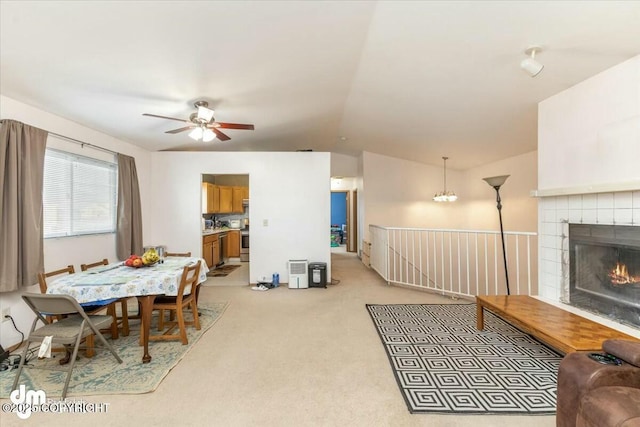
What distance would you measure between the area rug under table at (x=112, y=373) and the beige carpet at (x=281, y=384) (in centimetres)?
10

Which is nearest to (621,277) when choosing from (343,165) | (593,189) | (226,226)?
(593,189)

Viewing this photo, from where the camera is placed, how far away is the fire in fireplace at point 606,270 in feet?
7.66

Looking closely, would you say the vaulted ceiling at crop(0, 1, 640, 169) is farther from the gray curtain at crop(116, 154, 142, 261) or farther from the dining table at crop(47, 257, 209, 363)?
the dining table at crop(47, 257, 209, 363)

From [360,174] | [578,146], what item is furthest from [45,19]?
[360,174]

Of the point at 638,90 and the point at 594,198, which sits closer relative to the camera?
the point at 638,90

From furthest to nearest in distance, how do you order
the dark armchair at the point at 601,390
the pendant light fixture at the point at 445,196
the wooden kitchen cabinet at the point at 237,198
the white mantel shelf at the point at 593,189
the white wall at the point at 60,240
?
the wooden kitchen cabinet at the point at 237,198
the pendant light fixture at the point at 445,196
the white wall at the point at 60,240
the white mantel shelf at the point at 593,189
the dark armchair at the point at 601,390

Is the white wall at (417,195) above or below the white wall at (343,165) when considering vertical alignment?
below

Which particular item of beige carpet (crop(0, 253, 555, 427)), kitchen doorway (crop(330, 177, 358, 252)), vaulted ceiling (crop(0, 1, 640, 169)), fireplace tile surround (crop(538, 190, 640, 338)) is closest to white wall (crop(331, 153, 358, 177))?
kitchen doorway (crop(330, 177, 358, 252))

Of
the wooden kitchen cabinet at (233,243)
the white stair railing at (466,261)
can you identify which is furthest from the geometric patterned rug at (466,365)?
the wooden kitchen cabinet at (233,243)

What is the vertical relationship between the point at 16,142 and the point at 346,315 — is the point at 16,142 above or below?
above

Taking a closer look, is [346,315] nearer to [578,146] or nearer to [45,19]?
[578,146]

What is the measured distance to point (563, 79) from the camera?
271cm

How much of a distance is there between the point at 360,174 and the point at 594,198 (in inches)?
211

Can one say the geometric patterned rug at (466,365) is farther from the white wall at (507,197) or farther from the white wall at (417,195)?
the white wall at (417,195)
